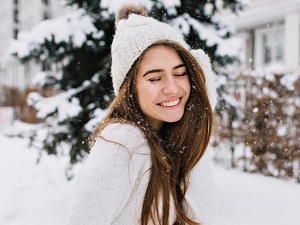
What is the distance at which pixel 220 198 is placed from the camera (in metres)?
5.07

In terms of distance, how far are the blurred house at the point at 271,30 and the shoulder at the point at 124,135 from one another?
41.7ft

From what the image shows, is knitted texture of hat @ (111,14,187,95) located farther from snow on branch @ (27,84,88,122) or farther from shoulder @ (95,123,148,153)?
snow on branch @ (27,84,88,122)

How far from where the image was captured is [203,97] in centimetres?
172

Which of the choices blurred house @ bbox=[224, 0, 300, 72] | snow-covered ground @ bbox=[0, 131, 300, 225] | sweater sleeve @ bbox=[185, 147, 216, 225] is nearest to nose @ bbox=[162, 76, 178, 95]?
sweater sleeve @ bbox=[185, 147, 216, 225]

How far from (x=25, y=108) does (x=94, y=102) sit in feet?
46.8

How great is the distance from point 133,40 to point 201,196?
710mm

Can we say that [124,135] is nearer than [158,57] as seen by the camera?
Yes

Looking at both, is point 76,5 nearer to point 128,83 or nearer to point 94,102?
point 94,102

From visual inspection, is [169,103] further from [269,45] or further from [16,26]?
[16,26]

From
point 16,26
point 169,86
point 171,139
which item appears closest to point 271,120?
point 171,139

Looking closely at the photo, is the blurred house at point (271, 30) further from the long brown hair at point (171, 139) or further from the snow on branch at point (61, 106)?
the long brown hair at point (171, 139)

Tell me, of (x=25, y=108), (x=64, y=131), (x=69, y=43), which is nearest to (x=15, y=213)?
(x=64, y=131)

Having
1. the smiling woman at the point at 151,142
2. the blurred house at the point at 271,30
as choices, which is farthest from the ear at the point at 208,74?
the blurred house at the point at 271,30

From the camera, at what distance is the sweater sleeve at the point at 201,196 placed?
1.62m
